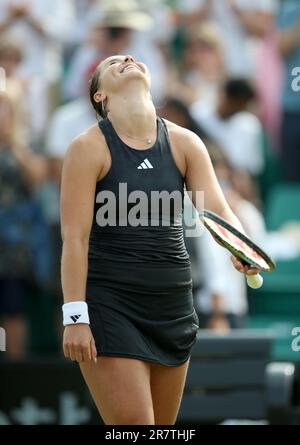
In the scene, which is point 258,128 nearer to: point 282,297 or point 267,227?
point 267,227

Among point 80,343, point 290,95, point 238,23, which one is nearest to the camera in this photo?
point 80,343

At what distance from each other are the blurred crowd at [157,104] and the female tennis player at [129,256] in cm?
382

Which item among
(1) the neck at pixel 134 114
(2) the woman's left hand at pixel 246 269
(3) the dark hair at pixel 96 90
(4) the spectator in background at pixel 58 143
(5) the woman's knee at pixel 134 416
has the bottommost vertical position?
(5) the woman's knee at pixel 134 416

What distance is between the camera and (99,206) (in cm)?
427

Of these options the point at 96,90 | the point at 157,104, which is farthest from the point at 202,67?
the point at 96,90

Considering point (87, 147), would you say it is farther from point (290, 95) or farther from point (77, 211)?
point (290, 95)

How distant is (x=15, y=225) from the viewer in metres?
8.47

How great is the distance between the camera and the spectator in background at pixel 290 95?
9.05m

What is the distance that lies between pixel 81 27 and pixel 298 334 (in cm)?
370

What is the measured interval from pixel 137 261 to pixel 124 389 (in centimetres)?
49

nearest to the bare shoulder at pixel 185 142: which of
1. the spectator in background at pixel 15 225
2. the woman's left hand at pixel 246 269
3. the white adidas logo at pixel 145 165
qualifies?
the white adidas logo at pixel 145 165

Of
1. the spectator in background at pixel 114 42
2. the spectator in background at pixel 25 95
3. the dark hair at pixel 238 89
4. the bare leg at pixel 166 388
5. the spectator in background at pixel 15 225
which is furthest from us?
the spectator in background at pixel 114 42

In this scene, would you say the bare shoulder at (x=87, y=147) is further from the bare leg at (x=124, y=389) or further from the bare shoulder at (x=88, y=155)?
the bare leg at (x=124, y=389)

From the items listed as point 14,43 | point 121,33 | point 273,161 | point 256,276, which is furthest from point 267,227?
point 256,276
